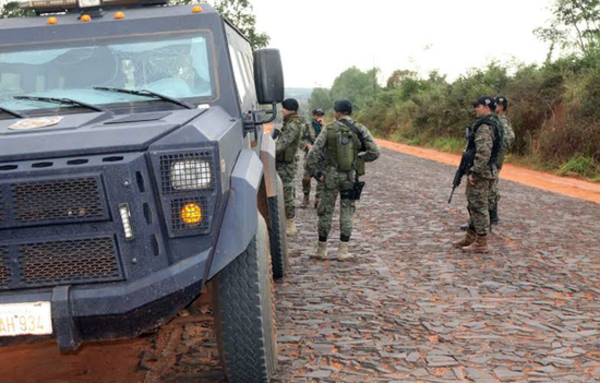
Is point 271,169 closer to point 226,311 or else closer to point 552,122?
point 226,311

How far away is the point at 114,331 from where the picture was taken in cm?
338

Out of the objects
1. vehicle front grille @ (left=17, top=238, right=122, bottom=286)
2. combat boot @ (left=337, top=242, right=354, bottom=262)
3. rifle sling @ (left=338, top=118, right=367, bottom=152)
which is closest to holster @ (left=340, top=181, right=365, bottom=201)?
rifle sling @ (left=338, top=118, right=367, bottom=152)

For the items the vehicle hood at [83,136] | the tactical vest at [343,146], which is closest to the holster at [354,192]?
the tactical vest at [343,146]

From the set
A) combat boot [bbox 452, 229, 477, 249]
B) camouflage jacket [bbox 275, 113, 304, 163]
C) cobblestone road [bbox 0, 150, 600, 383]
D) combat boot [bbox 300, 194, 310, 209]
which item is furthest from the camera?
combat boot [bbox 300, 194, 310, 209]

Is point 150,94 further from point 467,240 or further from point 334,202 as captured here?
point 467,240

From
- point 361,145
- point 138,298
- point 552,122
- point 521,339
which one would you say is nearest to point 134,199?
point 138,298

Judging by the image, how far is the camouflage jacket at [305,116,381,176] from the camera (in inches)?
290

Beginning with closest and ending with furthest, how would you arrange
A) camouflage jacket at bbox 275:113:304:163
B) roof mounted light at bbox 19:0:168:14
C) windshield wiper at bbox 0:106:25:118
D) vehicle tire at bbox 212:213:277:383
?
1. vehicle tire at bbox 212:213:277:383
2. windshield wiper at bbox 0:106:25:118
3. roof mounted light at bbox 19:0:168:14
4. camouflage jacket at bbox 275:113:304:163

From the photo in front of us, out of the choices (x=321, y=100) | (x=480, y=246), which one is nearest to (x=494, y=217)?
(x=480, y=246)

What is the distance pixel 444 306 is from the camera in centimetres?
581

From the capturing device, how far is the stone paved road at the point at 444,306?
175 inches

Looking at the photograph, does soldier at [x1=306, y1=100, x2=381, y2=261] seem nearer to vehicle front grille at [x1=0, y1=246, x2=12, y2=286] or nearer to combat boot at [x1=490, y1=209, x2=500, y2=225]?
combat boot at [x1=490, y1=209, x2=500, y2=225]

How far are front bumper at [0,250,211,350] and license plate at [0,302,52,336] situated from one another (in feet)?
A: 0.08

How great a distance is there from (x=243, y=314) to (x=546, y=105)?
20.2 meters
